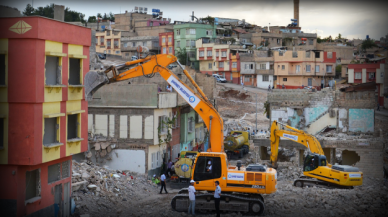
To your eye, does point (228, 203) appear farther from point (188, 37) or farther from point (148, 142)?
point (188, 37)

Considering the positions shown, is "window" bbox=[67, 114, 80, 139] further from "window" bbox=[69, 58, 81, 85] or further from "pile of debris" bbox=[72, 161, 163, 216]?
"pile of debris" bbox=[72, 161, 163, 216]

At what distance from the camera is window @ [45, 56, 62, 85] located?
57.3 ft

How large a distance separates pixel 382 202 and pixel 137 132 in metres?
15.8

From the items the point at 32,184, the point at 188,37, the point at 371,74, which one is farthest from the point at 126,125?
the point at 188,37

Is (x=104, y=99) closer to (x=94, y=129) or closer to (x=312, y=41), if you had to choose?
(x=94, y=129)

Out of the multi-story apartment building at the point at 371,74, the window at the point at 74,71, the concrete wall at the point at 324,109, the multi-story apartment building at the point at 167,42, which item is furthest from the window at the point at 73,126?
the multi-story apartment building at the point at 167,42

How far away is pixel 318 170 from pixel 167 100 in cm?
1142

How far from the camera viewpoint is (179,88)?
22000 millimetres

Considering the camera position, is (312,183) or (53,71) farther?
(312,183)

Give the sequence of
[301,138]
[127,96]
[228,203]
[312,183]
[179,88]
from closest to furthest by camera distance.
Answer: [228,203]
[179,88]
[312,183]
[301,138]
[127,96]

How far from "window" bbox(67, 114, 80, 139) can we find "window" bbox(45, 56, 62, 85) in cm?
189

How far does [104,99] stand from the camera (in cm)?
3058

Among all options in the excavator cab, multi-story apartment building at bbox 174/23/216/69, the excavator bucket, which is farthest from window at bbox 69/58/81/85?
multi-story apartment building at bbox 174/23/216/69

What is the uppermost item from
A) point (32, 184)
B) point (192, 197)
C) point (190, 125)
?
point (190, 125)
